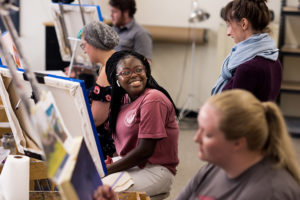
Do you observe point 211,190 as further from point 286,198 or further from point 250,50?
point 250,50

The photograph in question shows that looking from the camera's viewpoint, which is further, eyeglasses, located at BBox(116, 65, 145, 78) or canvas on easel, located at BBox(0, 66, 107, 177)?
eyeglasses, located at BBox(116, 65, 145, 78)

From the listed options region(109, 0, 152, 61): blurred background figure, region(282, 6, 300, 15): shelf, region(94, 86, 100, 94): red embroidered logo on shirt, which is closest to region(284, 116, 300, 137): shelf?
region(282, 6, 300, 15): shelf

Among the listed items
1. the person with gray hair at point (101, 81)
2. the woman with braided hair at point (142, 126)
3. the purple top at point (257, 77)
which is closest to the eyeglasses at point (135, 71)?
the woman with braided hair at point (142, 126)

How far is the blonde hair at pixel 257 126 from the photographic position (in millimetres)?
1298

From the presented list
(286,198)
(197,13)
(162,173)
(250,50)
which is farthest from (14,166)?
(197,13)

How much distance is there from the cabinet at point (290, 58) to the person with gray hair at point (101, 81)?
9.13 feet

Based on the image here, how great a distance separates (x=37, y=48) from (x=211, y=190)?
5.02 meters

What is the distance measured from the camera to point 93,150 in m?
1.81

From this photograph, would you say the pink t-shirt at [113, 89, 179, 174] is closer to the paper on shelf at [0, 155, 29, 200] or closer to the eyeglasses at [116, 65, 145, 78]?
the eyeglasses at [116, 65, 145, 78]

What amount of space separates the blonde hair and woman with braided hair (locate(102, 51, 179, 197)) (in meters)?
0.84

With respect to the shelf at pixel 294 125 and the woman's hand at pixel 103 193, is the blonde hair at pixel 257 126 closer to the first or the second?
the woman's hand at pixel 103 193

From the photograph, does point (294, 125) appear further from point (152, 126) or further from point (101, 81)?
point (152, 126)

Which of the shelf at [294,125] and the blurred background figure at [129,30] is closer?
the blurred background figure at [129,30]

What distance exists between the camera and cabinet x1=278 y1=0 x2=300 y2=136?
5.12m
